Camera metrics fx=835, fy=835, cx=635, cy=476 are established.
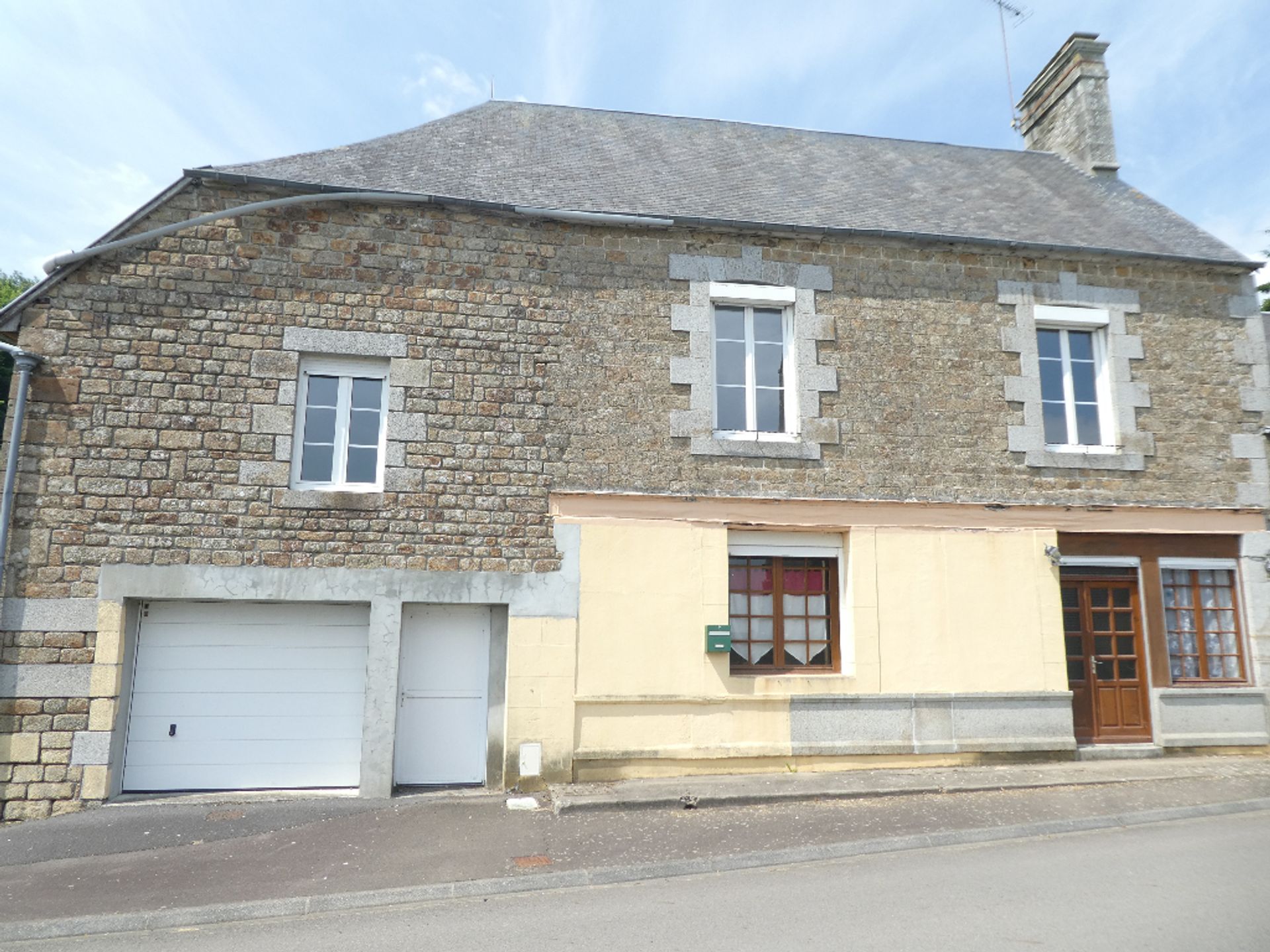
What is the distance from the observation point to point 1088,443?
912 cm

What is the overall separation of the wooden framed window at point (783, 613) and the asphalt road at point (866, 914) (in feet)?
8.64

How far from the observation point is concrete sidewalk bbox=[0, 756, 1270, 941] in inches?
207

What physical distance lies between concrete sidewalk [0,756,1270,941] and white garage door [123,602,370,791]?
0.33m

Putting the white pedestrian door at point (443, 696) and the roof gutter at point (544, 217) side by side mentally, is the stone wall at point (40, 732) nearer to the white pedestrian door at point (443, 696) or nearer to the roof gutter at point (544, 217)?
the white pedestrian door at point (443, 696)

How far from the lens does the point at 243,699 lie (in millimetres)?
7602

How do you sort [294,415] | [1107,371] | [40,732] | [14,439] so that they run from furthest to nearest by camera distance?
[1107,371]
[294,415]
[14,439]
[40,732]

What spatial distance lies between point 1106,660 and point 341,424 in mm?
8223

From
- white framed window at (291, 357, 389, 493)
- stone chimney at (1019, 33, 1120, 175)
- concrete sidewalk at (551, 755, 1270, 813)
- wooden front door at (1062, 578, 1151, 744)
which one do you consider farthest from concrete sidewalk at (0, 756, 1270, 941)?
stone chimney at (1019, 33, 1120, 175)

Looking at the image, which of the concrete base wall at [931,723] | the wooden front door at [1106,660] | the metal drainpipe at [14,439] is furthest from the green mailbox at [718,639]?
the metal drainpipe at [14,439]

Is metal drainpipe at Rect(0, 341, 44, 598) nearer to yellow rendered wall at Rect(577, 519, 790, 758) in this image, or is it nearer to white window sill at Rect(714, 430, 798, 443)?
yellow rendered wall at Rect(577, 519, 790, 758)

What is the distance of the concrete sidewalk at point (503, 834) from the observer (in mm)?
5262

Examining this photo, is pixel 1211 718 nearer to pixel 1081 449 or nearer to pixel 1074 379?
pixel 1081 449

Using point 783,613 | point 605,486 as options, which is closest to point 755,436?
point 605,486

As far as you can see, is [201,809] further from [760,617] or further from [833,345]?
[833,345]
